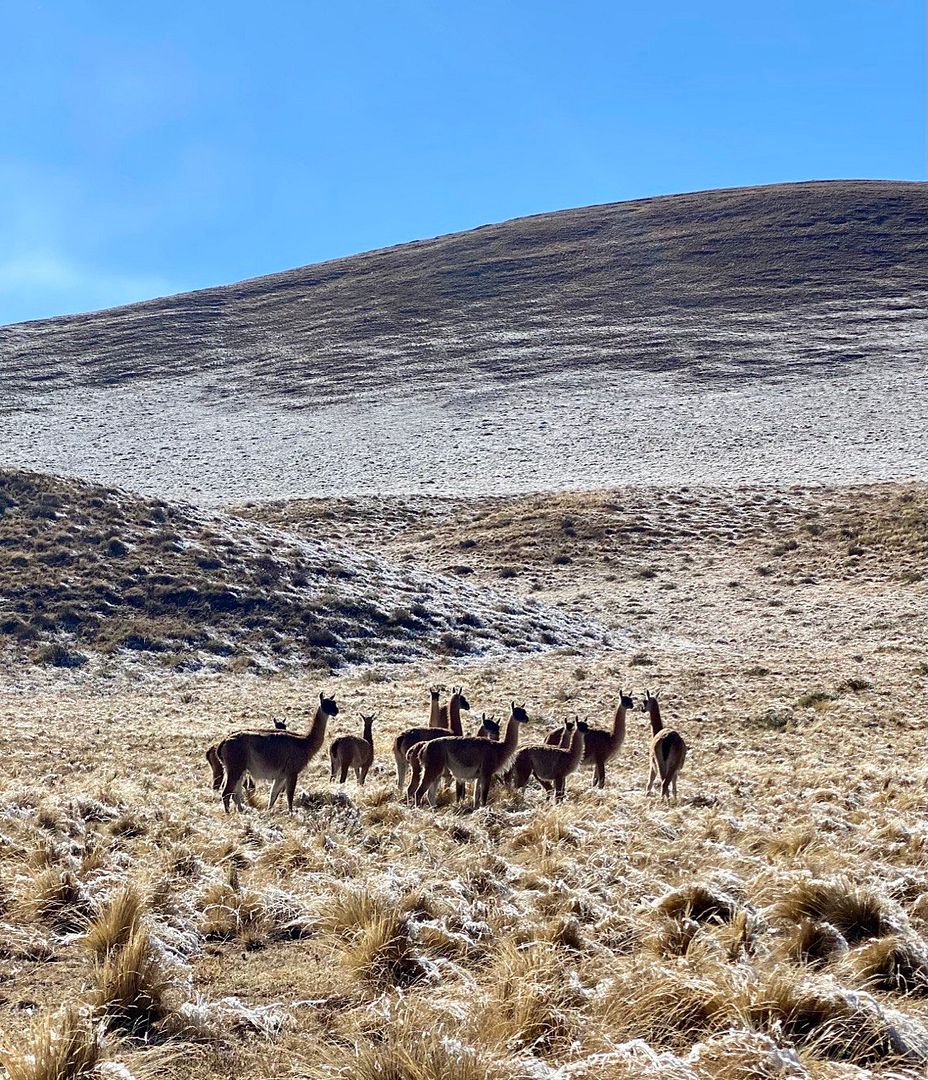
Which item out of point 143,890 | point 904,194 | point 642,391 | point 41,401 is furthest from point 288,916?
point 904,194

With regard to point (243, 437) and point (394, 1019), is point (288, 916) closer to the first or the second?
point (394, 1019)

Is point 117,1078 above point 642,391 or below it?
below

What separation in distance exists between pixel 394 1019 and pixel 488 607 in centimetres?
2710

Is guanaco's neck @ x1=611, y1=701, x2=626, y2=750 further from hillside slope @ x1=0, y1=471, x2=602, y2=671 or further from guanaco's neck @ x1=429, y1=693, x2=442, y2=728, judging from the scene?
hillside slope @ x1=0, y1=471, x2=602, y2=671

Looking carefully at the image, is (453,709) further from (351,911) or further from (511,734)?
(351,911)

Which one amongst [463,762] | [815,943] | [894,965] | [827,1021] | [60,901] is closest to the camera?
[827,1021]

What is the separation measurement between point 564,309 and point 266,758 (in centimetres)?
8009

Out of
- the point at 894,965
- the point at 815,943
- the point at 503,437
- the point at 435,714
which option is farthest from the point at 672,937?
the point at 503,437

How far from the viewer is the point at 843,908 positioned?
5.78 meters

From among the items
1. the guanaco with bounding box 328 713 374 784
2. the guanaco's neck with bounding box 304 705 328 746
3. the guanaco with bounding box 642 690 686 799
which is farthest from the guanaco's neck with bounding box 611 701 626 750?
the guanaco's neck with bounding box 304 705 328 746

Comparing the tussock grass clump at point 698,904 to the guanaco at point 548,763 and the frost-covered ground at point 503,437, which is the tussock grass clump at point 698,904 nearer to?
the guanaco at point 548,763

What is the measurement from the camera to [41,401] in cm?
7344

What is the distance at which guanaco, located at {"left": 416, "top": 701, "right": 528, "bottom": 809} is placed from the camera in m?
11.2

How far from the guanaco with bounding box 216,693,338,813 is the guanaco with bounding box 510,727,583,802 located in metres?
2.49
